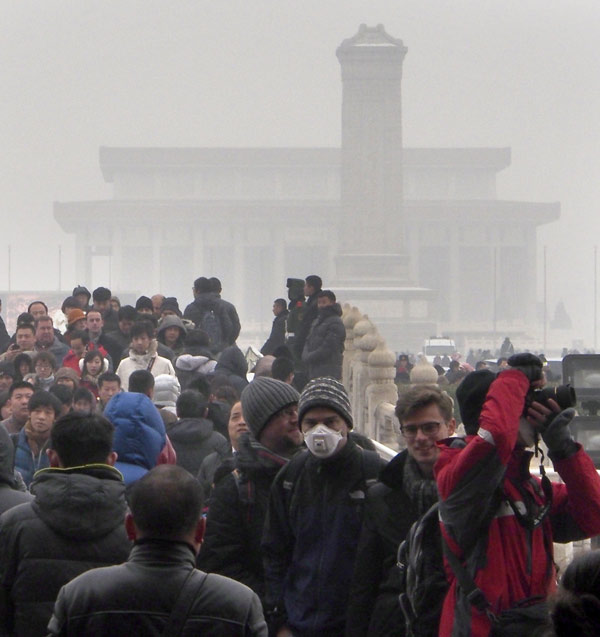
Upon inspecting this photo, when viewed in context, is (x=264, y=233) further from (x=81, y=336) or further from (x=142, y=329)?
(x=142, y=329)

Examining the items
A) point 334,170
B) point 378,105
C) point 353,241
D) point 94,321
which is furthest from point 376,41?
point 94,321

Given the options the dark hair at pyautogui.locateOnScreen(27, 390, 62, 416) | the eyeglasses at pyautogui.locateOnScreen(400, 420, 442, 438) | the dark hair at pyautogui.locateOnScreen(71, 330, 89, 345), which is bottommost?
the dark hair at pyautogui.locateOnScreen(27, 390, 62, 416)

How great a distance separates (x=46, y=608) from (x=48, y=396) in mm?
2350

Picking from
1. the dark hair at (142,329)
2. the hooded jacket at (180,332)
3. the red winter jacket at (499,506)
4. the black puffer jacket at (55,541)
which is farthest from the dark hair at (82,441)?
the hooded jacket at (180,332)

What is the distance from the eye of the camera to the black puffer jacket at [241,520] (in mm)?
3861

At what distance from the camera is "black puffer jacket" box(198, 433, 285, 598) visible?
3.86 metres

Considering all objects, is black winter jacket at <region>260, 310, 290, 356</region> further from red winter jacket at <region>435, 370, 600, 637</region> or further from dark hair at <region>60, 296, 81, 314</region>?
red winter jacket at <region>435, 370, 600, 637</region>

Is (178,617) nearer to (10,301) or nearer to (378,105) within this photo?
(378,105)

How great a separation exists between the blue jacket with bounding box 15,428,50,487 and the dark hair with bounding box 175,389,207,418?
0.83 m

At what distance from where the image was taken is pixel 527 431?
3.27m

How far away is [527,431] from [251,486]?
94 centimetres

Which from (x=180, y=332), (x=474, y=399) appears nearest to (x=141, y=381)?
(x=180, y=332)

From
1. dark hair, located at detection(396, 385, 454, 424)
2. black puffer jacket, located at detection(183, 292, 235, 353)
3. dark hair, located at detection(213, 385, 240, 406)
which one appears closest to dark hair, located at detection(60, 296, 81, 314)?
black puffer jacket, located at detection(183, 292, 235, 353)

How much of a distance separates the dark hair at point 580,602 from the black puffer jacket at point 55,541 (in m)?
1.59
